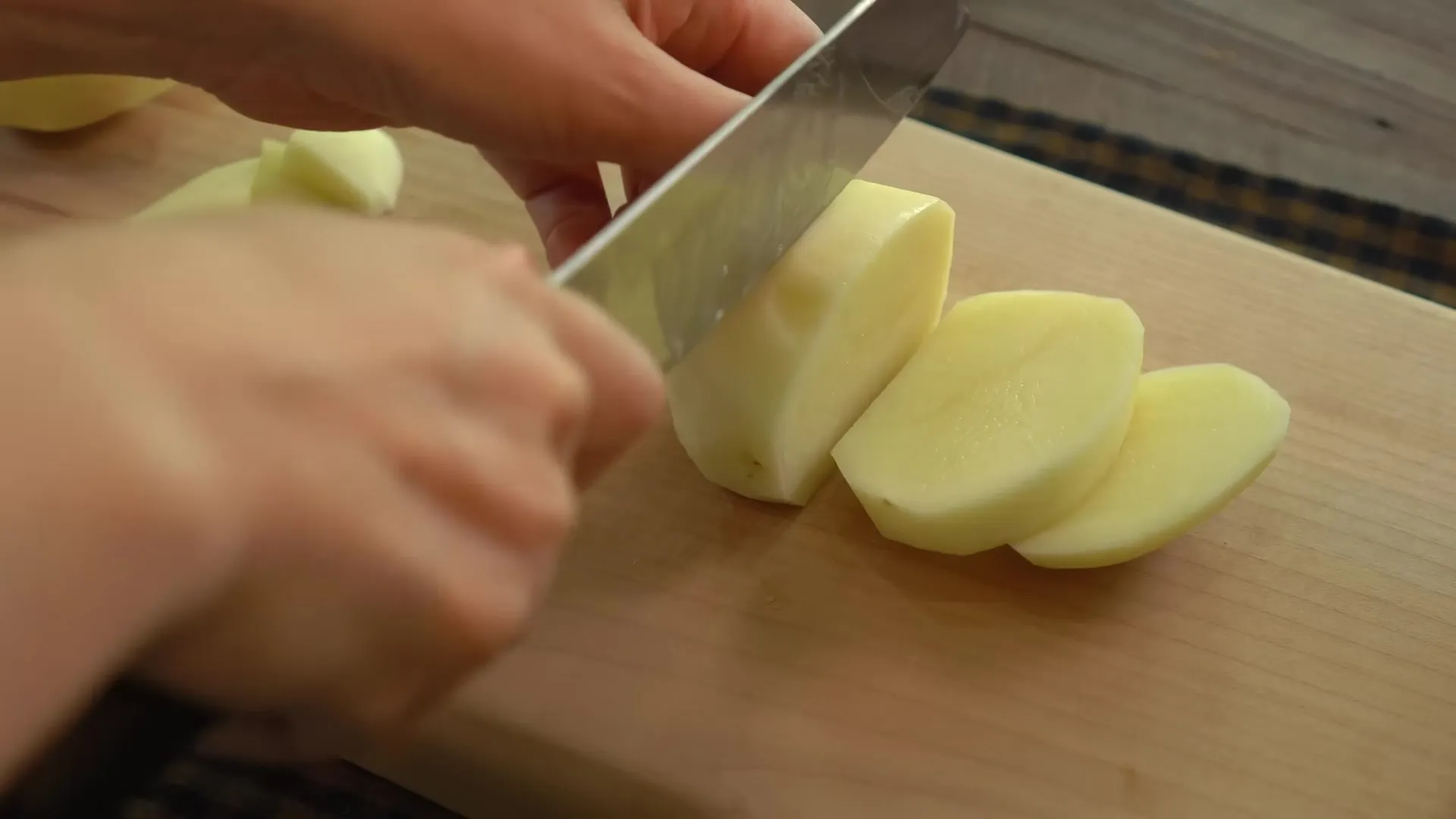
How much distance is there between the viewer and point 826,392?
3.24 feet

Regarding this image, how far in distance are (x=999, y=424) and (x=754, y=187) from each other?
294mm

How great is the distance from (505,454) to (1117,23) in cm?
161

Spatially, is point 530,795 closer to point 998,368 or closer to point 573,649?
point 573,649

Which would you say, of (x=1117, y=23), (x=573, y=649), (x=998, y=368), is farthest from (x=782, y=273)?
(x=1117, y=23)

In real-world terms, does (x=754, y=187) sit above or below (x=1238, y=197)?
above

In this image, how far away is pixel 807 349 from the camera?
936 millimetres

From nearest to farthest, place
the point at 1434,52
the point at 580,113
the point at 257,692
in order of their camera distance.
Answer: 1. the point at 257,692
2. the point at 580,113
3. the point at 1434,52

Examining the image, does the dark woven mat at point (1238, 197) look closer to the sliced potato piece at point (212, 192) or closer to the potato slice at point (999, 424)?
the potato slice at point (999, 424)

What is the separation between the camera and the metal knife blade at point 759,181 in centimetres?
76

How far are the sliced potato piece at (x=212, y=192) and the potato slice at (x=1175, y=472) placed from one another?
2.81 ft

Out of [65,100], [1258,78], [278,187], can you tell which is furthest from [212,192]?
[1258,78]

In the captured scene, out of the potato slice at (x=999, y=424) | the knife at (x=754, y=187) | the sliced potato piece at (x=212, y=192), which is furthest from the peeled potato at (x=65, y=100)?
the potato slice at (x=999, y=424)

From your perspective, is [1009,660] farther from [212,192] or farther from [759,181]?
[212,192]

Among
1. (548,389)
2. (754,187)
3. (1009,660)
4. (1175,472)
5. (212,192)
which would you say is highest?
(548,389)
